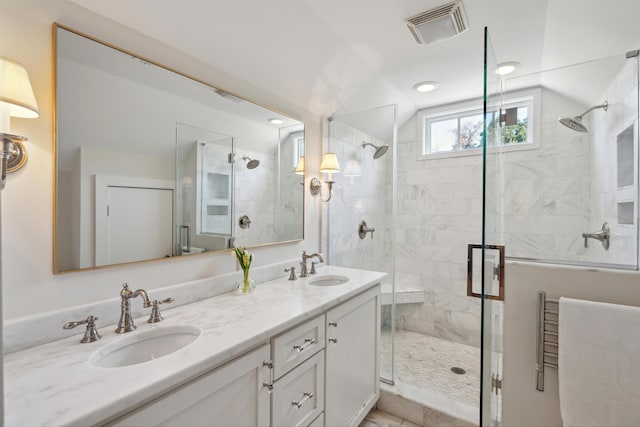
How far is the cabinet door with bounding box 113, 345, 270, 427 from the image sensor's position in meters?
0.83

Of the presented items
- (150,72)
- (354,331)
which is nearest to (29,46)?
(150,72)

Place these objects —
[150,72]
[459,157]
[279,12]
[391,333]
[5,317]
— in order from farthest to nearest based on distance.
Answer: [459,157] < [391,333] < [279,12] < [150,72] < [5,317]

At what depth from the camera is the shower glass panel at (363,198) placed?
8.16 feet

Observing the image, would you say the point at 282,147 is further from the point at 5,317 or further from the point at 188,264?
the point at 5,317

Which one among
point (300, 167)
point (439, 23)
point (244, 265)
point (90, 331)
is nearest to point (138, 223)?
point (90, 331)

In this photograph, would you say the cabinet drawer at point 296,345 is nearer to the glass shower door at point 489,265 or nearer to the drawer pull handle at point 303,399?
the drawer pull handle at point 303,399

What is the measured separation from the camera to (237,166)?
1812 mm

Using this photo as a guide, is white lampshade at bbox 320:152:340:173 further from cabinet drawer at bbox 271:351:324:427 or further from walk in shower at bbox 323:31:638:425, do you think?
cabinet drawer at bbox 271:351:324:427

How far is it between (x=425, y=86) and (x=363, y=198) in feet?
3.56

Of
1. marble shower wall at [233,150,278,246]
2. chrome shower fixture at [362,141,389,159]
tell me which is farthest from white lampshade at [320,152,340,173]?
marble shower wall at [233,150,278,246]

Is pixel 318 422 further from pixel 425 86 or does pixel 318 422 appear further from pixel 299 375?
→ pixel 425 86

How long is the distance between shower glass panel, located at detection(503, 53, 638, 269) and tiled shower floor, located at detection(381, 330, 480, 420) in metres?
1.06

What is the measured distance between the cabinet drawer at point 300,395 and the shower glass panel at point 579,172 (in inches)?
53.0

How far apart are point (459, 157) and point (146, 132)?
9.06ft
